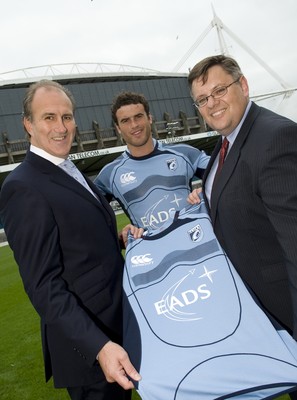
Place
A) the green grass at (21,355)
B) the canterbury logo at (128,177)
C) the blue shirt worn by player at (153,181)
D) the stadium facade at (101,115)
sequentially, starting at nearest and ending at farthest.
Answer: the blue shirt worn by player at (153,181) → the canterbury logo at (128,177) → the green grass at (21,355) → the stadium facade at (101,115)

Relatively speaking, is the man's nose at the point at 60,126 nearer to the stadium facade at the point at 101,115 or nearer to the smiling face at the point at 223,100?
the smiling face at the point at 223,100

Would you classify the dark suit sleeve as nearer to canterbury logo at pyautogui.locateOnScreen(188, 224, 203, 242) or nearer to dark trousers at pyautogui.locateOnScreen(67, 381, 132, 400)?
dark trousers at pyautogui.locateOnScreen(67, 381, 132, 400)

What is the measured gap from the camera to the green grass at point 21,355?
12.6 feet

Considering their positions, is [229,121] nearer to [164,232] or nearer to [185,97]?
[164,232]

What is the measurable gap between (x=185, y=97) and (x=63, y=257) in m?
53.4

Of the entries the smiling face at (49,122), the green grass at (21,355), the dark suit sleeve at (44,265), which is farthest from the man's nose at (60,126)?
the green grass at (21,355)

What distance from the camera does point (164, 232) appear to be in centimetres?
227

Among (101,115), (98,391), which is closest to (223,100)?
(98,391)

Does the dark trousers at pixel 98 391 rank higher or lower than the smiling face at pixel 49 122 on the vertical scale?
lower

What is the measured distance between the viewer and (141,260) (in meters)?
2.15

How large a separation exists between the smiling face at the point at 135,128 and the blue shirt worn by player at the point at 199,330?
1.51 m

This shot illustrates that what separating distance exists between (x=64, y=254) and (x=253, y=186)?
40.7 inches

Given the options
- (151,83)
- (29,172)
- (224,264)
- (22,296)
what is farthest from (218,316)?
(151,83)

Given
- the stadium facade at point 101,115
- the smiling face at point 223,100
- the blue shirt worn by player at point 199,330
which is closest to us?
the blue shirt worn by player at point 199,330
